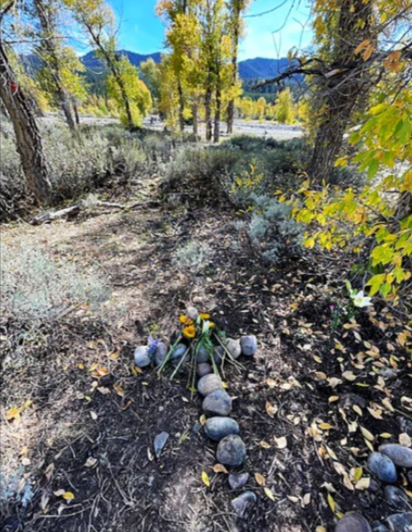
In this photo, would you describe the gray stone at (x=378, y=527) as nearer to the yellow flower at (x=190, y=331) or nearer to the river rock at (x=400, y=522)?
the river rock at (x=400, y=522)

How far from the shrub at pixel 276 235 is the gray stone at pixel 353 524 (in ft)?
6.06

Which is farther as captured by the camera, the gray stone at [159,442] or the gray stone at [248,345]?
the gray stone at [248,345]

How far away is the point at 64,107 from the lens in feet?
27.5

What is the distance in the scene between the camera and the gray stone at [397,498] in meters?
1.07

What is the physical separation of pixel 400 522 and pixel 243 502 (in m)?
0.64

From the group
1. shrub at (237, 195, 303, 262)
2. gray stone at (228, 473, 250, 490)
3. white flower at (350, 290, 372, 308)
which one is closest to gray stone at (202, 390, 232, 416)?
gray stone at (228, 473, 250, 490)

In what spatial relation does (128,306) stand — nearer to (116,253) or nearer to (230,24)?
(116,253)

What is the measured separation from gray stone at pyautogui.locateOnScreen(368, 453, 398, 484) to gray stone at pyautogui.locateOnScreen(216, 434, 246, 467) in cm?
62

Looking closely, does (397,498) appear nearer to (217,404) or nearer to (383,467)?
(383,467)

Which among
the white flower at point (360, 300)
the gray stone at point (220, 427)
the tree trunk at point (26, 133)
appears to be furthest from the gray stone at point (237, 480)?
the tree trunk at point (26, 133)

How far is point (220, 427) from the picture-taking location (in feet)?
4.33

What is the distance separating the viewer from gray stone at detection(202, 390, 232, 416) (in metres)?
1.40

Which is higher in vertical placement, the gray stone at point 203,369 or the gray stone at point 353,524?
the gray stone at point 203,369

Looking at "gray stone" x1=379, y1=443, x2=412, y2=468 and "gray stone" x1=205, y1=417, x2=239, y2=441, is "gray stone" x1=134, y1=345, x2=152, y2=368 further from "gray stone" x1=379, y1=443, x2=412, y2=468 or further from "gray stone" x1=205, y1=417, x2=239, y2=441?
"gray stone" x1=379, y1=443, x2=412, y2=468
